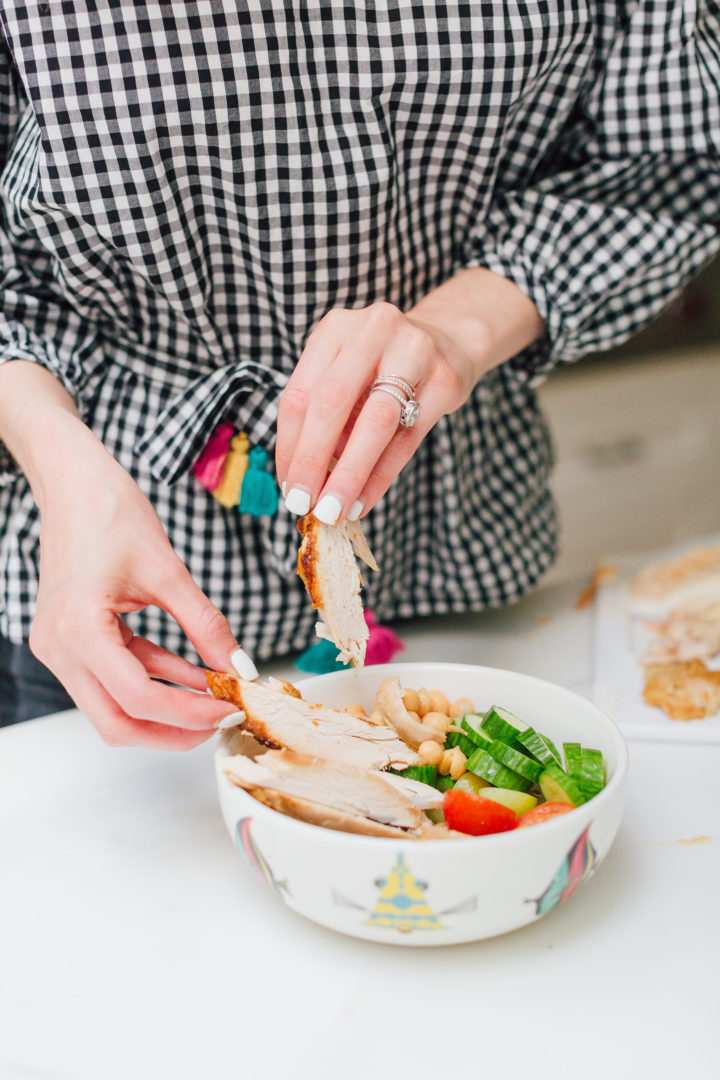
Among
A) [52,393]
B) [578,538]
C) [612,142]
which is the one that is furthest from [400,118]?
[578,538]

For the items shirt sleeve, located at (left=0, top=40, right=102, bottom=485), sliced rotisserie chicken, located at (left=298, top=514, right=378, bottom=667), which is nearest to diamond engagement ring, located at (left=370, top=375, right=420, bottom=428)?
sliced rotisserie chicken, located at (left=298, top=514, right=378, bottom=667)

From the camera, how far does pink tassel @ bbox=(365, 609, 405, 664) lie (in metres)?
1.12

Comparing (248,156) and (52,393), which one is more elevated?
(248,156)

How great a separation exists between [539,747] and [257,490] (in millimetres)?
450

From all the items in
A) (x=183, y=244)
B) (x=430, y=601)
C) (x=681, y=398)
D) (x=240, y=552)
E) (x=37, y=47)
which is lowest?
(x=681, y=398)

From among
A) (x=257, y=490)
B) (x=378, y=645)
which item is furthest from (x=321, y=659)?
(x=257, y=490)

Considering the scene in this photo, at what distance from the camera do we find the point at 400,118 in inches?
39.3

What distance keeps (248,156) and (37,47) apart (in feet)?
0.71

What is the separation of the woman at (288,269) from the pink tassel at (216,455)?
19mm

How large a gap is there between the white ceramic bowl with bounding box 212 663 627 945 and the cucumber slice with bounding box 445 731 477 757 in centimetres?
13

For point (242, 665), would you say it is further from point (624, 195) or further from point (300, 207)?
point (624, 195)

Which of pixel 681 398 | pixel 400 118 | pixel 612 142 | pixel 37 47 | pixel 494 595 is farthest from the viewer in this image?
pixel 681 398

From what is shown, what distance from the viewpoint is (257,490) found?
1063mm

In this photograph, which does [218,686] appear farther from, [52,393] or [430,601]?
[430,601]
